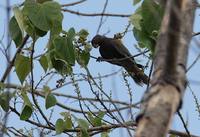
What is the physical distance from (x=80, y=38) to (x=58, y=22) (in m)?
0.35

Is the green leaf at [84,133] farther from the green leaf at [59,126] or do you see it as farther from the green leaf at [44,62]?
the green leaf at [44,62]

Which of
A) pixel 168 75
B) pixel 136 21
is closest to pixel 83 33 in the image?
pixel 136 21

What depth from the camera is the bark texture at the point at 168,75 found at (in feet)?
3.31

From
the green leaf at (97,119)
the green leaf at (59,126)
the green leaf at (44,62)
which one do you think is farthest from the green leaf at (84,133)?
the green leaf at (44,62)

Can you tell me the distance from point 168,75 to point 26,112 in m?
1.52

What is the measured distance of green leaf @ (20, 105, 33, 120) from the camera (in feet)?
8.21

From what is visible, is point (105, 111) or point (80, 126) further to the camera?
point (105, 111)

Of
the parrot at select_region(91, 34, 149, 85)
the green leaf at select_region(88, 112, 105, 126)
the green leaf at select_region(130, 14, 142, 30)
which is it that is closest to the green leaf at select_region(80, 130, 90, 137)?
the green leaf at select_region(88, 112, 105, 126)

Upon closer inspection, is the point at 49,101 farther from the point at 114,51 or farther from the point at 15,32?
the point at 114,51

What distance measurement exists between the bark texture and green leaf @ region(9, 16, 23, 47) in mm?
1274

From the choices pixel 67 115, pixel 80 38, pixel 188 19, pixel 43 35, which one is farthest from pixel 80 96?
pixel 188 19

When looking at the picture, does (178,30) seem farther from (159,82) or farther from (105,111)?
(105,111)

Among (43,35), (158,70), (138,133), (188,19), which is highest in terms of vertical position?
(43,35)

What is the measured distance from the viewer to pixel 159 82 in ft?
3.52
